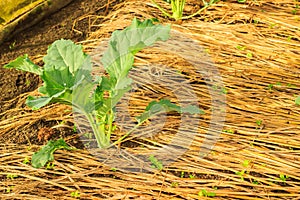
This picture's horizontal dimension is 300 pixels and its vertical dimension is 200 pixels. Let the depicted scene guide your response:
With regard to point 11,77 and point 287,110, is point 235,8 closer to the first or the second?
point 287,110

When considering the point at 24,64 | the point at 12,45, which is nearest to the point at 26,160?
the point at 24,64

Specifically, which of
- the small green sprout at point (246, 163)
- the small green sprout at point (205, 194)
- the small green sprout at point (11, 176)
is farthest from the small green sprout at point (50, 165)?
the small green sprout at point (246, 163)

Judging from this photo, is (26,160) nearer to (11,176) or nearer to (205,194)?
(11,176)

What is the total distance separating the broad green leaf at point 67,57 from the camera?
7.52ft

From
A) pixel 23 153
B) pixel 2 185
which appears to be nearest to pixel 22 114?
pixel 23 153

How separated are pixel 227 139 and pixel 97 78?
26.4 inches

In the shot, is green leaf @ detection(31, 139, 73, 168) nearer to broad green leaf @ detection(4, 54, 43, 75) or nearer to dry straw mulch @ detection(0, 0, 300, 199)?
dry straw mulch @ detection(0, 0, 300, 199)

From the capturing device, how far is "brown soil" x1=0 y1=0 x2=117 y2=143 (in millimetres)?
2994

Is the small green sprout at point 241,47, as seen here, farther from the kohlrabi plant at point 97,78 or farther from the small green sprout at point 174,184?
the small green sprout at point 174,184

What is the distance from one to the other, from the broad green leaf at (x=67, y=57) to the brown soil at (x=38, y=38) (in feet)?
2.04

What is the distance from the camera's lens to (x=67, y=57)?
2312 millimetres

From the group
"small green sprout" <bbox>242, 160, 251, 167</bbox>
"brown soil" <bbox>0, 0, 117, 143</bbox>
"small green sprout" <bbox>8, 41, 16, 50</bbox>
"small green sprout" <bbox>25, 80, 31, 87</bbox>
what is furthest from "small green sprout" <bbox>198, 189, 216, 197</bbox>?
"small green sprout" <bbox>8, 41, 16, 50</bbox>

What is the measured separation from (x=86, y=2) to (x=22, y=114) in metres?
1.30

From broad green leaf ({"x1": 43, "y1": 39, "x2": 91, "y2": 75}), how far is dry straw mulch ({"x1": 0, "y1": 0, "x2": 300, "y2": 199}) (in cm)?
40
